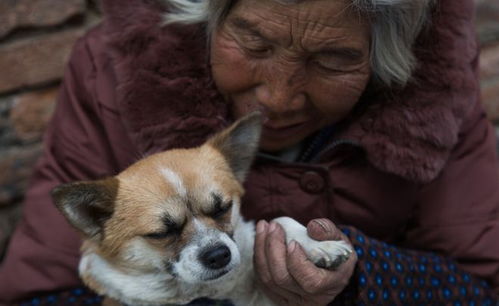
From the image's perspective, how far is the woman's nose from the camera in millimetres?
1367

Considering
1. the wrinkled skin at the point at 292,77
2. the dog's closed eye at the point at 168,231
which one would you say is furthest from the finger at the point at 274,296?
the dog's closed eye at the point at 168,231

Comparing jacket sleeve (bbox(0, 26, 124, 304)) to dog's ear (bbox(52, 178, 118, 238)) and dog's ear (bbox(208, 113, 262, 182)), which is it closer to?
dog's ear (bbox(52, 178, 118, 238))

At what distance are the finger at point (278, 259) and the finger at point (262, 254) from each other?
0.05ft

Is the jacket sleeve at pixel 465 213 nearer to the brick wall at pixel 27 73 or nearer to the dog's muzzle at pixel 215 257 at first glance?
the dog's muzzle at pixel 215 257

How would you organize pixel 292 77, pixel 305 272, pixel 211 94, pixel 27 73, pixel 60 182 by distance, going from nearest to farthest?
1. pixel 305 272
2. pixel 292 77
3. pixel 211 94
4. pixel 60 182
5. pixel 27 73

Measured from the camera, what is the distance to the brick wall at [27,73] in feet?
5.89

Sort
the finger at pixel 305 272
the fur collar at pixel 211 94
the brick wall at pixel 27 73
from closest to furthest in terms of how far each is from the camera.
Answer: the finger at pixel 305 272 < the fur collar at pixel 211 94 < the brick wall at pixel 27 73

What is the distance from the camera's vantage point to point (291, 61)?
4.41ft

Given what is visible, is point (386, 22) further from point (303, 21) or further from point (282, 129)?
point (282, 129)

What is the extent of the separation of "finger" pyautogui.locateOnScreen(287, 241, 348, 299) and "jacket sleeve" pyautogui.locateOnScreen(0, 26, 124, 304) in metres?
0.56

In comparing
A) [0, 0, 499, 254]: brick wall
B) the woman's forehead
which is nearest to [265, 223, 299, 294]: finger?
the woman's forehead

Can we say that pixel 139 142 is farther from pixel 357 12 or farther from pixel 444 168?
pixel 444 168

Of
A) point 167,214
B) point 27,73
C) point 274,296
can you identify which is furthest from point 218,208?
point 27,73

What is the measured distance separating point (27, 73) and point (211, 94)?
0.65 m
